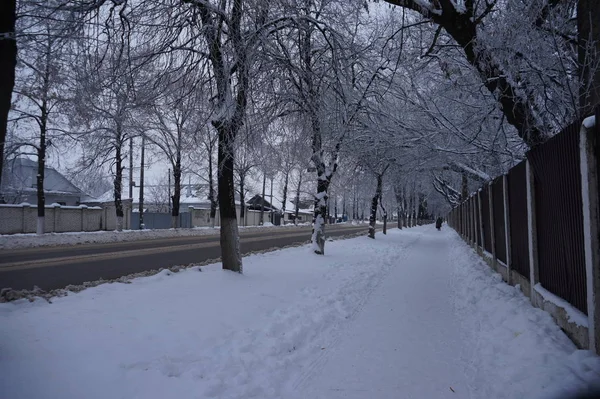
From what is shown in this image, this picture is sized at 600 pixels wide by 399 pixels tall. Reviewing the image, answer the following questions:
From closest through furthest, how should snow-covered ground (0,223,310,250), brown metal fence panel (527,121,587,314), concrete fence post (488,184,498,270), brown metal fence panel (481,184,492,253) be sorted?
brown metal fence panel (527,121,587,314), concrete fence post (488,184,498,270), brown metal fence panel (481,184,492,253), snow-covered ground (0,223,310,250)

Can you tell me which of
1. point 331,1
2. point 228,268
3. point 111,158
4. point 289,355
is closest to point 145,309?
point 289,355

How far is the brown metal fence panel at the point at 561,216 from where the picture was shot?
4223 mm

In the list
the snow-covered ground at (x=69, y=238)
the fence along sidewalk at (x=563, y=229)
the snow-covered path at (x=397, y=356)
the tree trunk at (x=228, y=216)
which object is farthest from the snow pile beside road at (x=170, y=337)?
the snow-covered ground at (x=69, y=238)

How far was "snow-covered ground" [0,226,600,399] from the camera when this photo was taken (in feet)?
11.8

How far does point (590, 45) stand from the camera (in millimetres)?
5785

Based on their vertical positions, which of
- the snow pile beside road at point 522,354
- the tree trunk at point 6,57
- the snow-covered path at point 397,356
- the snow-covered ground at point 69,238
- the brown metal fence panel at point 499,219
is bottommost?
the snow-covered path at point 397,356

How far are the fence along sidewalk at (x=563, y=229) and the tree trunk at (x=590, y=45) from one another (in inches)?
42.9

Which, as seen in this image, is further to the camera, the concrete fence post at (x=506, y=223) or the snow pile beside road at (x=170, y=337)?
the concrete fence post at (x=506, y=223)

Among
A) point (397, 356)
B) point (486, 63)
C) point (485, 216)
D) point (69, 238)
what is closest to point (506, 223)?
point (486, 63)

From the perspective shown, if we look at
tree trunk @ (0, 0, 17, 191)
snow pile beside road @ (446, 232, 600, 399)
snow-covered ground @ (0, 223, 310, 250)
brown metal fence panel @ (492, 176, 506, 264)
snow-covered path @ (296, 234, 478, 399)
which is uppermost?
tree trunk @ (0, 0, 17, 191)

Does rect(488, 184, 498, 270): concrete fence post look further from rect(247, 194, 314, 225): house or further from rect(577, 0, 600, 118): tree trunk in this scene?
rect(247, 194, 314, 225): house

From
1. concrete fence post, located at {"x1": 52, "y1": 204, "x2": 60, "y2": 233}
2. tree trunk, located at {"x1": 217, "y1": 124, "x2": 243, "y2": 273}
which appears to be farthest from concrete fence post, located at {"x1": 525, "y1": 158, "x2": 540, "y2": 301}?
concrete fence post, located at {"x1": 52, "y1": 204, "x2": 60, "y2": 233}

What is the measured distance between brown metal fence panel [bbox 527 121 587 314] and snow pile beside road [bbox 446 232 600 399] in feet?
1.46

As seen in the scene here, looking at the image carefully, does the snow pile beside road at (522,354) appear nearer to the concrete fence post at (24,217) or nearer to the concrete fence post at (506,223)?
the concrete fence post at (506,223)
